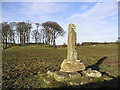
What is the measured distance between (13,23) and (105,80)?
4528cm

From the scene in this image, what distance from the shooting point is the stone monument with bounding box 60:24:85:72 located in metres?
7.44

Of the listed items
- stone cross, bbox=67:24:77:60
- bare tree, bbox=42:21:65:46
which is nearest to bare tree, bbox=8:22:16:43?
bare tree, bbox=42:21:65:46

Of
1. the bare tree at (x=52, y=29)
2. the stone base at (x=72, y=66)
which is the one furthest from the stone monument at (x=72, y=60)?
the bare tree at (x=52, y=29)

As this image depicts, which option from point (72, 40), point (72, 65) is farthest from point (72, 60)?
point (72, 40)

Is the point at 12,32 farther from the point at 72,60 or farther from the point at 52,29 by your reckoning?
the point at 72,60

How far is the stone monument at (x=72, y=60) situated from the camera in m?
7.44

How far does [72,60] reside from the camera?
300 inches

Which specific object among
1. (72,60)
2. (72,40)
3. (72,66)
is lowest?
(72,66)

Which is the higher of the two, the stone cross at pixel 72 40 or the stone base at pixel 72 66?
the stone cross at pixel 72 40

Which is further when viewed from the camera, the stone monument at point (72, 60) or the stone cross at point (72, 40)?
the stone cross at point (72, 40)

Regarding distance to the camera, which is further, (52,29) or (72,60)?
(52,29)

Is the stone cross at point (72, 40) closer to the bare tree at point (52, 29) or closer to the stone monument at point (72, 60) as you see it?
the stone monument at point (72, 60)

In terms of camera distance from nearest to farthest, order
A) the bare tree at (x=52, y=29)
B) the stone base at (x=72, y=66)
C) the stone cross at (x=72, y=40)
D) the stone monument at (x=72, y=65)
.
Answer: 1. the stone monument at (x=72, y=65)
2. the stone base at (x=72, y=66)
3. the stone cross at (x=72, y=40)
4. the bare tree at (x=52, y=29)

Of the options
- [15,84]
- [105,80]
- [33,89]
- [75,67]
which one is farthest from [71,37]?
[15,84]
